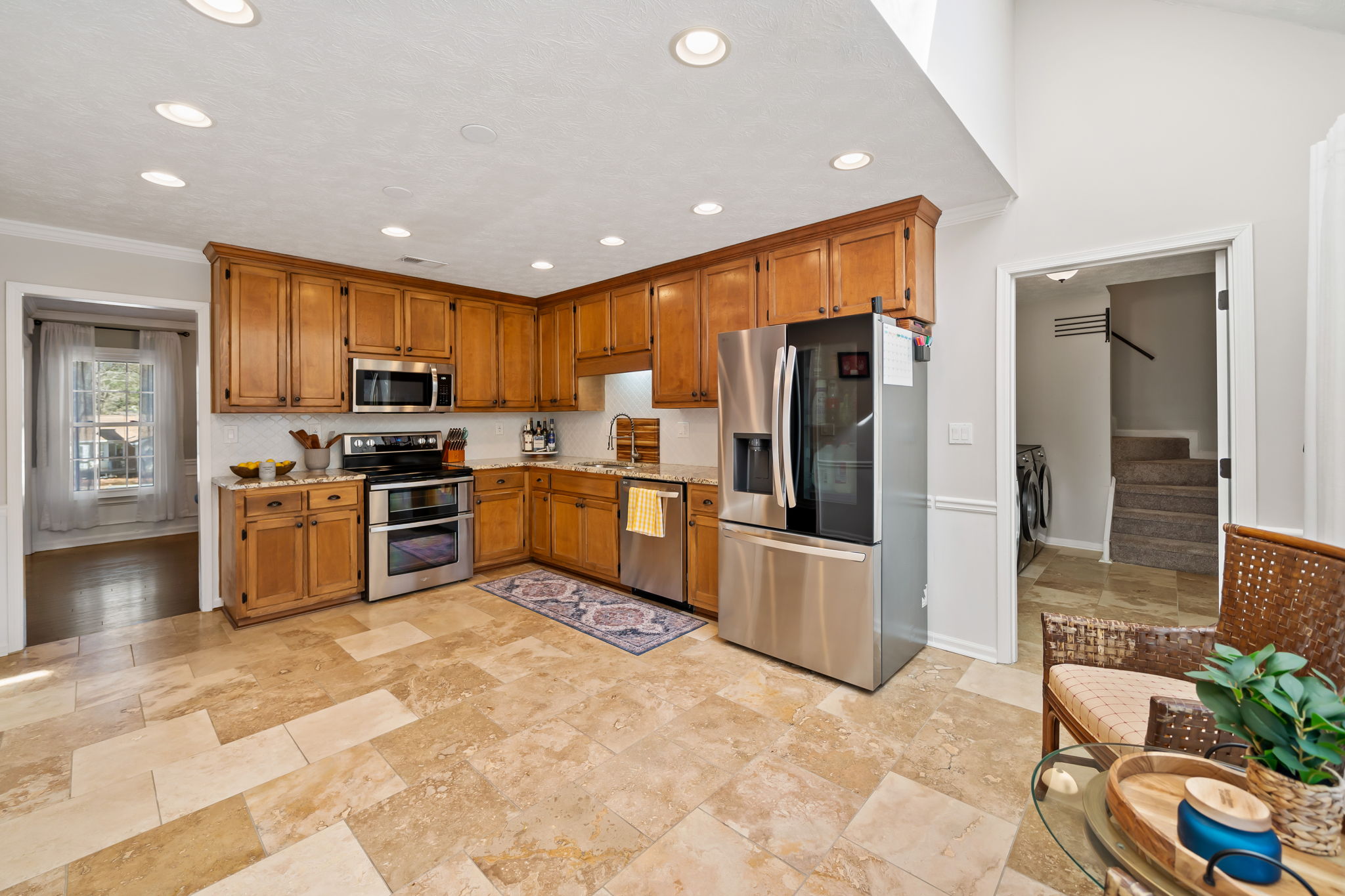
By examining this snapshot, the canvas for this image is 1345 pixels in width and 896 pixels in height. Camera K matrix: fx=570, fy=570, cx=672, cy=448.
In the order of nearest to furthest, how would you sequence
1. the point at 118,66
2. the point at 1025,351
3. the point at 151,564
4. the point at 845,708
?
1. the point at 118,66
2. the point at 845,708
3. the point at 151,564
4. the point at 1025,351

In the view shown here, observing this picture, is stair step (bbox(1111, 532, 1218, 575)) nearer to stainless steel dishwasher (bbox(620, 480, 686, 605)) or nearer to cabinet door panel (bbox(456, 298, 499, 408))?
stainless steel dishwasher (bbox(620, 480, 686, 605))

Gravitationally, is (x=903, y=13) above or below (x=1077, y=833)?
above

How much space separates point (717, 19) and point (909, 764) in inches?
100.0

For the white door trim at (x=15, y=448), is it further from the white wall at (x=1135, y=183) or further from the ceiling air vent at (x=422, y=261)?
the white wall at (x=1135, y=183)

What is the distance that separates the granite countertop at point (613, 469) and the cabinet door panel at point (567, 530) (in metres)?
0.28

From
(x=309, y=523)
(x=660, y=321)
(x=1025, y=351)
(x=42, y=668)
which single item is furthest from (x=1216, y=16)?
(x=42, y=668)

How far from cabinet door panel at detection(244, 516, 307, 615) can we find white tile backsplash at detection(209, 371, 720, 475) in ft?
2.48

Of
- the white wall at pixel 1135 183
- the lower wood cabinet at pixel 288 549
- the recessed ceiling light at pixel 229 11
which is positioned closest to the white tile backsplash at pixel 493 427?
the lower wood cabinet at pixel 288 549

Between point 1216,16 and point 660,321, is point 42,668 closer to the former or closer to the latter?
point 660,321

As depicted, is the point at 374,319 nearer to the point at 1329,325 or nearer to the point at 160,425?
the point at 160,425

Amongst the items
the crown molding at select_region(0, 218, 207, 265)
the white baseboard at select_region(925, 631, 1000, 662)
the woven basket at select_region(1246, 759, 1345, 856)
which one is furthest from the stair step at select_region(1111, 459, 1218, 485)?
the crown molding at select_region(0, 218, 207, 265)

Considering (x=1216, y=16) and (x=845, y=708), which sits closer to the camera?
(x=1216, y=16)

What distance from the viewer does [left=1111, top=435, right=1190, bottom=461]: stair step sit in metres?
5.44

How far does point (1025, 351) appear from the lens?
5867mm
